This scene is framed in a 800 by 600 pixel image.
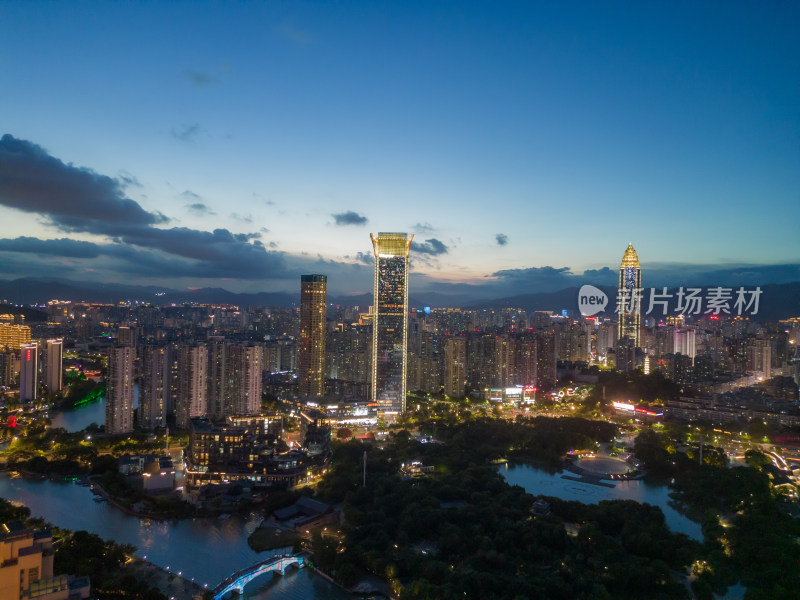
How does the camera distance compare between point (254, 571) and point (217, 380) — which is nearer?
point (254, 571)

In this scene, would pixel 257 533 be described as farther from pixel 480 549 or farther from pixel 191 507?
pixel 480 549

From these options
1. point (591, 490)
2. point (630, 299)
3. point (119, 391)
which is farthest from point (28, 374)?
point (630, 299)

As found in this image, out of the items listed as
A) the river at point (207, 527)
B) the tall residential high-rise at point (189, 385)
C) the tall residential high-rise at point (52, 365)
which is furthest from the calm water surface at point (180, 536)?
the tall residential high-rise at point (52, 365)

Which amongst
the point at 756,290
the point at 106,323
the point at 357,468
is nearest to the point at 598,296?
the point at 756,290

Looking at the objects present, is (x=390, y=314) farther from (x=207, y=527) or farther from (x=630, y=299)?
(x=630, y=299)

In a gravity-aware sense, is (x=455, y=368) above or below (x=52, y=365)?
above

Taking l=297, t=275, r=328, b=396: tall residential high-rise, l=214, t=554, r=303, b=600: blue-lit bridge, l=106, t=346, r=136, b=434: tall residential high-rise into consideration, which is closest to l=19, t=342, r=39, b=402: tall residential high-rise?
l=106, t=346, r=136, b=434: tall residential high-rise

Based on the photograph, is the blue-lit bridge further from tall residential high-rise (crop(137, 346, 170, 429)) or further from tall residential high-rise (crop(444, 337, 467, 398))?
tall residential high-rise (crop(444, 337, 467, 398))
